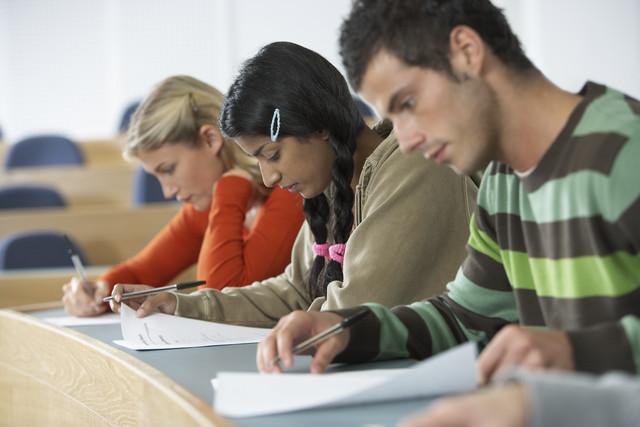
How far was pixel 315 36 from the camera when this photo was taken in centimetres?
691

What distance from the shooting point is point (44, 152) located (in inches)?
224

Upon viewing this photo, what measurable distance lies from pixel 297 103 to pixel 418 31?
1.91 ft

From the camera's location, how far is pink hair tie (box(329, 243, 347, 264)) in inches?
67.9

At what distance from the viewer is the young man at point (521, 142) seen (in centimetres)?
101

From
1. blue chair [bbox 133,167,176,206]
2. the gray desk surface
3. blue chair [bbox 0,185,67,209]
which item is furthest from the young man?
blue chair [bbox 0,185,67,209]

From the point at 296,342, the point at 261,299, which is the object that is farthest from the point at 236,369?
the point at 261,299

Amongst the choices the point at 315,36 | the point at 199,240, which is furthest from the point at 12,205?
the point at 315,36

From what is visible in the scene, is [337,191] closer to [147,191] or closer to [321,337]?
[321,337]

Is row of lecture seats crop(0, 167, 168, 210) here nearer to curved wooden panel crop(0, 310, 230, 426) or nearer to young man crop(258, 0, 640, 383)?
curved wooden panel crop(0, 310, 230, 426)

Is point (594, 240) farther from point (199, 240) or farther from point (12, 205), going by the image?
point (12, 205)

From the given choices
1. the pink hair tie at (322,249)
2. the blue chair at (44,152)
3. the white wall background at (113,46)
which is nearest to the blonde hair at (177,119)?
the pink hair tie at (322,249)

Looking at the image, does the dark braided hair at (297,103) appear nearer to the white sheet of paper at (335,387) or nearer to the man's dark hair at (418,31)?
the man's dark hair at (418,31)

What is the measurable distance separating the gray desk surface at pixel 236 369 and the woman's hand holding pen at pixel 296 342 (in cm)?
5

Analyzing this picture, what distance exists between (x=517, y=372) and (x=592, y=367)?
0.78 ft
